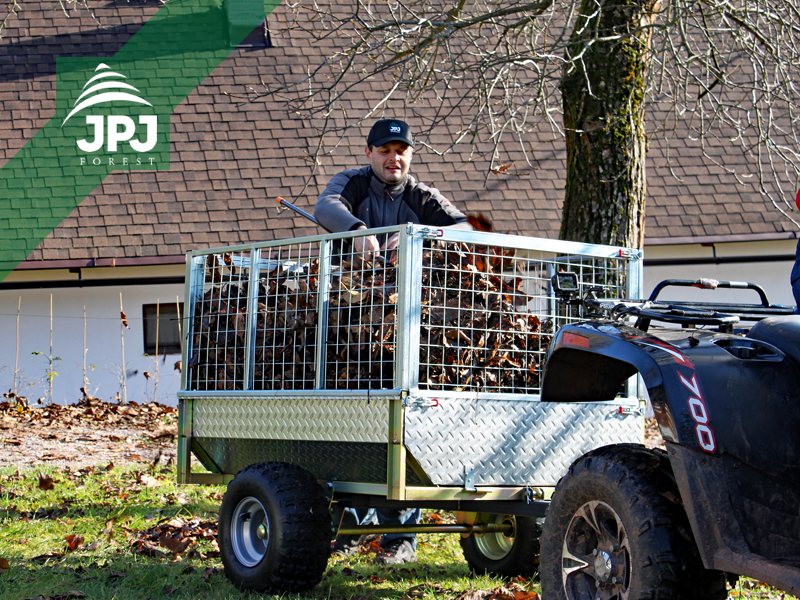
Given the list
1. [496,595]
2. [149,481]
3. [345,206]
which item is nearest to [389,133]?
[345,206]

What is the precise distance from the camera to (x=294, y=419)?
14.8ft

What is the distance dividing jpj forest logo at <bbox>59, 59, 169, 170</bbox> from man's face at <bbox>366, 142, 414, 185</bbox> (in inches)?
375

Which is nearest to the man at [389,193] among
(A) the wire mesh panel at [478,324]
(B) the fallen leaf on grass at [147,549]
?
(A) the wire mesh panel at [478,324]

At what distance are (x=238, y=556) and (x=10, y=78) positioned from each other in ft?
42.0

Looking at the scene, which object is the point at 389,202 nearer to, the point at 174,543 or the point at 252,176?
the point at 174,543

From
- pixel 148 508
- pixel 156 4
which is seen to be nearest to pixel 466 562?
pixel 148 508

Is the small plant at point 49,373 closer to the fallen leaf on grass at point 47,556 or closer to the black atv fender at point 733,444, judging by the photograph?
the fallen leaf on grass at point 47,556

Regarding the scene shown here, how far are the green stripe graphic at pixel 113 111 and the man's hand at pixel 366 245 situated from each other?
33.0 feet

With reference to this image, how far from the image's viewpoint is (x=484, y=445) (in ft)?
13.5

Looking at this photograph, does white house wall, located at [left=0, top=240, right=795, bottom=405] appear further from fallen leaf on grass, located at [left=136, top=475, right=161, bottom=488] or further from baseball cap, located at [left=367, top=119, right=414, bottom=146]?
baseball cap, located at [left=367, top=119, right=414, bottom=146]

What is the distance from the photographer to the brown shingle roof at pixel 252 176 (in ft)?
43.2

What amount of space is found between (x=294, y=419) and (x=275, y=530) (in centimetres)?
57

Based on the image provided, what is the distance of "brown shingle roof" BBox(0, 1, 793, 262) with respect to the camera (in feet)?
43.2

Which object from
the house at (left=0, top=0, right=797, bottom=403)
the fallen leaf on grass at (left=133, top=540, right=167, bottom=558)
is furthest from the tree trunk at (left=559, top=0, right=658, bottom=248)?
the house at (left=0, top=0, right=797, bottom=403)
